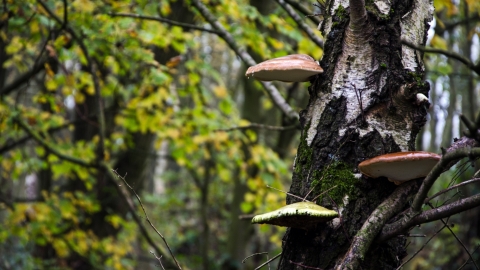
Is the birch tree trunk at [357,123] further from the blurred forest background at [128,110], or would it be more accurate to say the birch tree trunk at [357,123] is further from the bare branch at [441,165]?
the blurred forest background at [128,110]

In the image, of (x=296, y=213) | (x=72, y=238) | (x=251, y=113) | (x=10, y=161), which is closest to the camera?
(x=296, y=213)

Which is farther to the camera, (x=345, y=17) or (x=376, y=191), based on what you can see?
(x=345, y=17)

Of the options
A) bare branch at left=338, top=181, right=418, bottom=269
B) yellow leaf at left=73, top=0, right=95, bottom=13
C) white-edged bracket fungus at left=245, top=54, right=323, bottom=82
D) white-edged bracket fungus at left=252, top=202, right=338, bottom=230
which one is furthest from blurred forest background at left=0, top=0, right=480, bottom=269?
white-edged bracket fungus at left=252, top=202, right=338, bottom=230

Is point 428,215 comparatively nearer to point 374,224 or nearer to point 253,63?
point 374,224

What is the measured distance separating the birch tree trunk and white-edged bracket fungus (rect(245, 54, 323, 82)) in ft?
0.27

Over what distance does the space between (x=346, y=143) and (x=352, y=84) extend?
0.83 feet

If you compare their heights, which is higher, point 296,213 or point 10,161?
point 296,213

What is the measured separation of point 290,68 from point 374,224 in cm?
69

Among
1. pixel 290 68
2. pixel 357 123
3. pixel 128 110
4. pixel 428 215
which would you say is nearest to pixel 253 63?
pixel 290 68

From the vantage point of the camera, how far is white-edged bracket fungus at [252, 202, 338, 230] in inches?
61.8

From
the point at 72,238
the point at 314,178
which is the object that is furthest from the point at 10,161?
the point at 314,178

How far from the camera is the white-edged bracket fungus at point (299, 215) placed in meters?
1.57

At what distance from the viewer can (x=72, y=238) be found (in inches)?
282

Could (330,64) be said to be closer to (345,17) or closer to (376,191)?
(345,17)
